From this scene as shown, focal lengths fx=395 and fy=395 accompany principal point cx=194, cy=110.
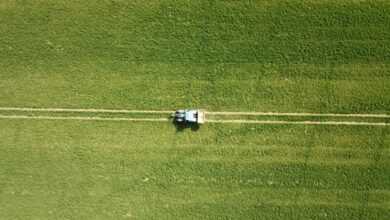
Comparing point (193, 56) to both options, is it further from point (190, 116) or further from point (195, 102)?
point (190, 116)

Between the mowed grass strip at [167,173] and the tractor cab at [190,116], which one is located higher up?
the tractor cab at [190,116]

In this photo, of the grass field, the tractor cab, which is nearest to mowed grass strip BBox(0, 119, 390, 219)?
the grass field

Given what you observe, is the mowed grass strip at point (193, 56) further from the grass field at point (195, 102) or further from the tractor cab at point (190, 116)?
the tractor cab at point (190, 116)

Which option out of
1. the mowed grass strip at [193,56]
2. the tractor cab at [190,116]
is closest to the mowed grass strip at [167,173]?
the tractor cab at [190,116]

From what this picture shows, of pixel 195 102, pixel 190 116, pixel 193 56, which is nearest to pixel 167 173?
pixel 190 116

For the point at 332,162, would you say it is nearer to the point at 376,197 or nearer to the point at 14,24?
the point at 376,197
